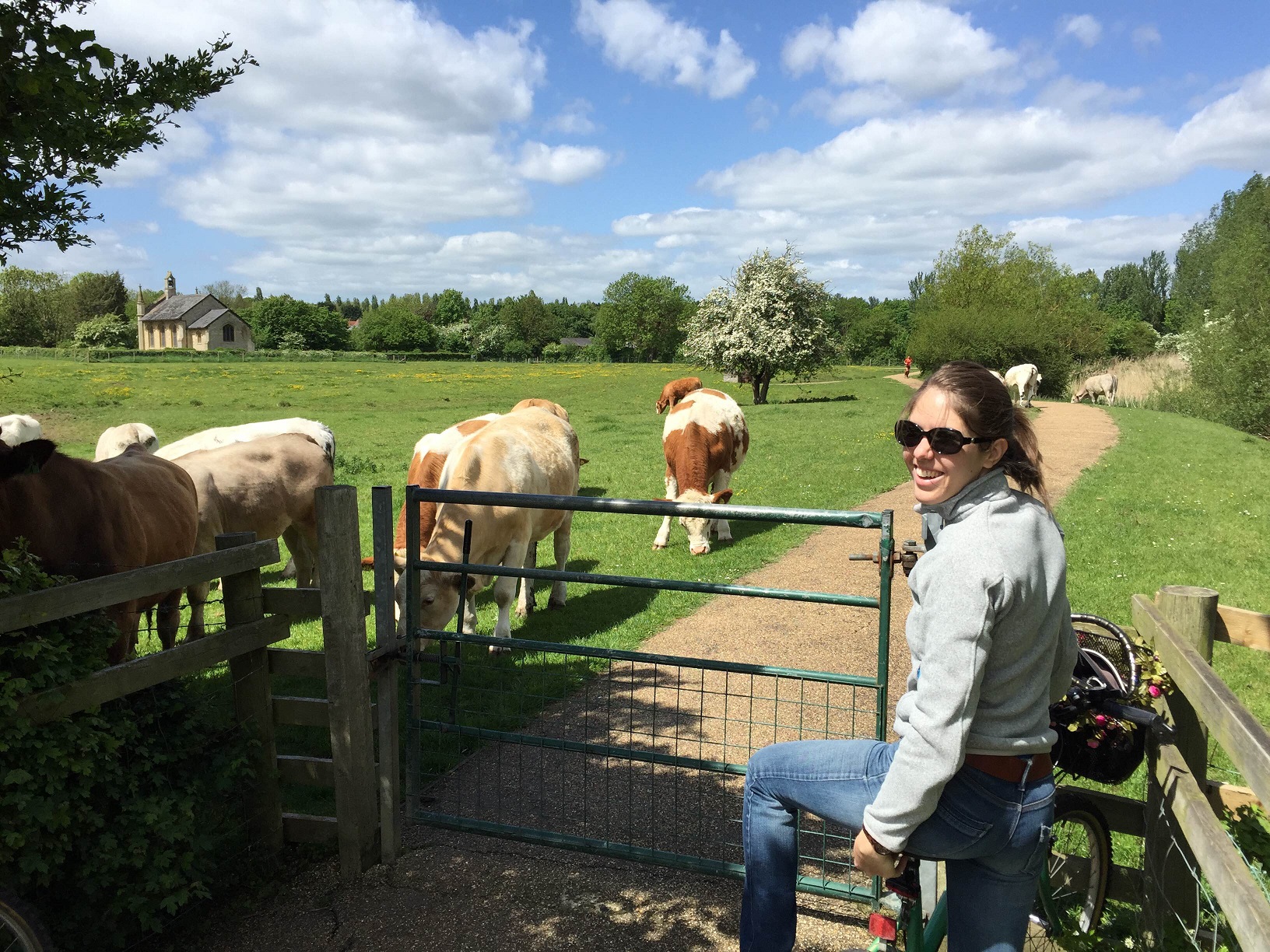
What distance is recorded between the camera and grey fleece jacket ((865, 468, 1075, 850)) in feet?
6.77

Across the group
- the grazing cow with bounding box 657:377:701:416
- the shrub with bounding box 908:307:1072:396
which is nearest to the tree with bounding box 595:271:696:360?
the shrub with bounding box 908:307:1072:396

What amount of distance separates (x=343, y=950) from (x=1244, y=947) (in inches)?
130

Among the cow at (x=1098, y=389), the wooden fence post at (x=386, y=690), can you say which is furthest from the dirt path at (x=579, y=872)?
the cow at (x=1098, y=389)

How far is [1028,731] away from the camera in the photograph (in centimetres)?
221

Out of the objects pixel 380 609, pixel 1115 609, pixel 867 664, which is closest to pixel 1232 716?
pixel 380 609

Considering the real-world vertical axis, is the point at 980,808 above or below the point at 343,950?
above

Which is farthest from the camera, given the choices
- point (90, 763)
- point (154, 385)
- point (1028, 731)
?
point (154, 385)

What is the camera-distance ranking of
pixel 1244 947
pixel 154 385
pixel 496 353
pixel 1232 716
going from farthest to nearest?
pixel 496 353 < pixel 154 385 < pixel 1232 716 < pixel 1244 947

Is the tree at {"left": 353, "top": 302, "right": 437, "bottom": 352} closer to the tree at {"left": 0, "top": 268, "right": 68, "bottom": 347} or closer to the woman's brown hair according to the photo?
the tree at {"left": 0, "top": 268, "right": 68, "bottom": 347}

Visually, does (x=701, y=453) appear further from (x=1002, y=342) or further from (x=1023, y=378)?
(x=1002, y=342)

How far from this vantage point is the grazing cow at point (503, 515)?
6.61m

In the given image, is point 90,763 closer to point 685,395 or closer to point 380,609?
point 380,609

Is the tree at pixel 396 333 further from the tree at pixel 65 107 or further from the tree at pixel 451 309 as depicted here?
the tree at pixel 65 107

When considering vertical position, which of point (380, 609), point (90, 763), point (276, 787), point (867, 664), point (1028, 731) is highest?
point (1028, 731)
